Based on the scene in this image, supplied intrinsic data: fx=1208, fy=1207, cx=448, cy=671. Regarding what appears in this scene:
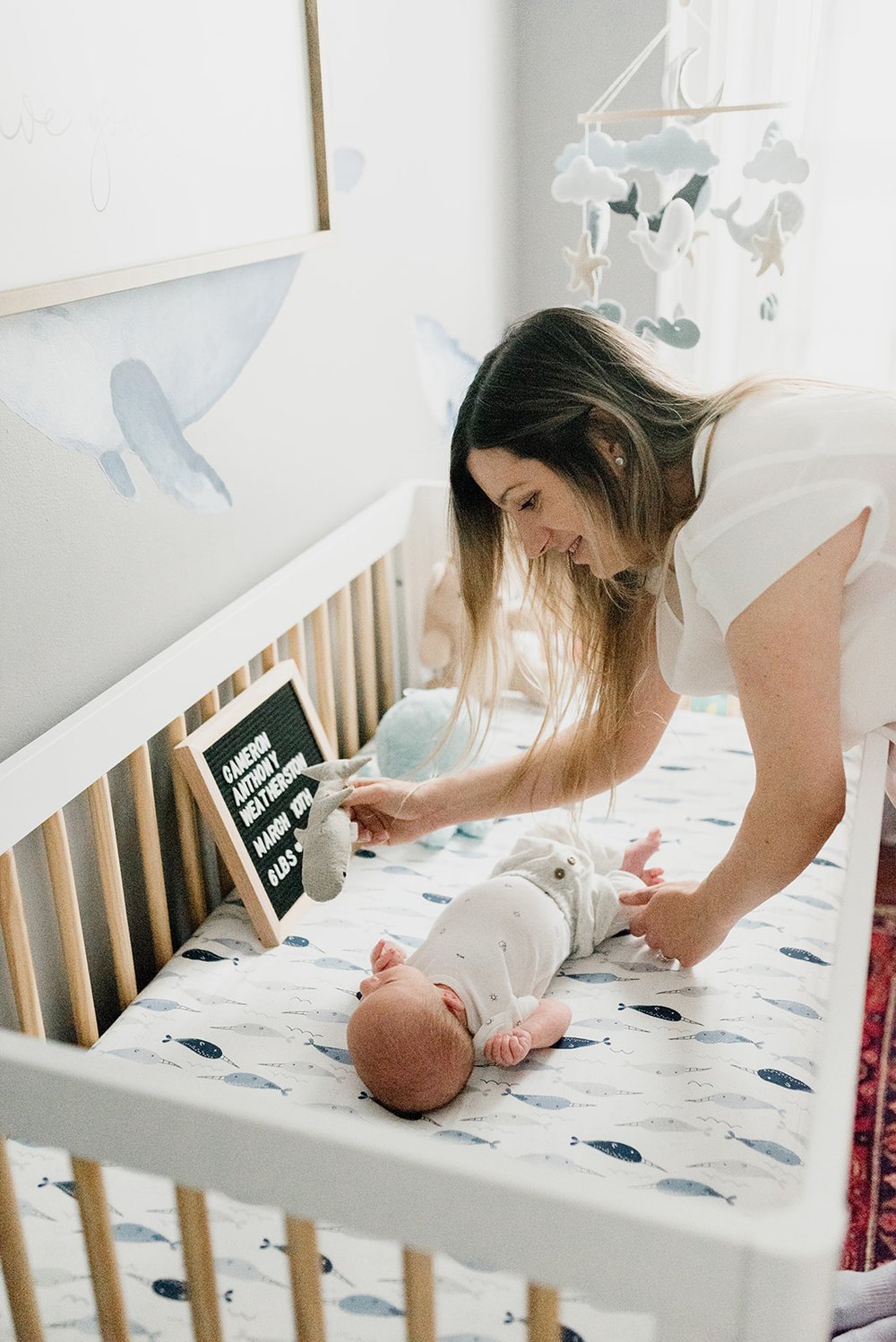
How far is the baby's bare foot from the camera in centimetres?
147

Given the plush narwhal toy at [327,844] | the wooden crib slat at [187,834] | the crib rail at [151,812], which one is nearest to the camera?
the crib rail at [151,812]

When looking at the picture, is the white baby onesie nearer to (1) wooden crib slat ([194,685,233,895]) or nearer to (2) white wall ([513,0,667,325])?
(1) wooden crib slat ([194,685,233,895])

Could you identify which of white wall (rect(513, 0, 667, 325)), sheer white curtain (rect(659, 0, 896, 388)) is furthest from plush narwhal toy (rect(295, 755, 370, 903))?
white wall (rect(513, 0, 667, 325))

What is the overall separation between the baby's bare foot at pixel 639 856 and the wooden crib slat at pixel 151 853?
548 millimetres

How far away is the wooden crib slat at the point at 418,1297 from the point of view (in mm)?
636

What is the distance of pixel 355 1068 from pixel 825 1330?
65 centimetres

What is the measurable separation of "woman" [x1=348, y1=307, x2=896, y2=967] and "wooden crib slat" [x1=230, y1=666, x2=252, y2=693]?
405 millimetres

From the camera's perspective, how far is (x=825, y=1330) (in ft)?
1.89

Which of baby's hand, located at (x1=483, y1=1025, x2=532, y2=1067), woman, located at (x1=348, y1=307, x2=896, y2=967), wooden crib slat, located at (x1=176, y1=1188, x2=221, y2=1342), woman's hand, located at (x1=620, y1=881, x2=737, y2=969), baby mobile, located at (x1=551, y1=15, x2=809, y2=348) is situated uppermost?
baby mobile, located at (x1=551, y1=15, x2=809, y2=348)

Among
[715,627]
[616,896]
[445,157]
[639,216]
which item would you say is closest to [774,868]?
[715,627]

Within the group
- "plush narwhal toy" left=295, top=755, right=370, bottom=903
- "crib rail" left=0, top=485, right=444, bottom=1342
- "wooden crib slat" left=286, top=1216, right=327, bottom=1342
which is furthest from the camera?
"plush narwhal toy" left=295, top=755, right=370, bottom=903

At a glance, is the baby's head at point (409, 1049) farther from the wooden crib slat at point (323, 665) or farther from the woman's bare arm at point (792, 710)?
the wooden crib slat at point (323, 665)

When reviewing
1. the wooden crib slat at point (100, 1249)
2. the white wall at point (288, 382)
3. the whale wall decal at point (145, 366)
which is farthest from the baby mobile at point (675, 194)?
the wooden crib slat at point (100, 1249)

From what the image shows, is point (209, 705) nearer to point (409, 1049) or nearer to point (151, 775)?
point (151, 775)
